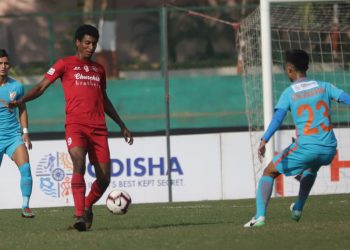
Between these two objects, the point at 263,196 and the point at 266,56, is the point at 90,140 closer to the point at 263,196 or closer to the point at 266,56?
the point at 263,196

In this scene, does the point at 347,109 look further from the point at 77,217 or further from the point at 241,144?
the point at 77,217

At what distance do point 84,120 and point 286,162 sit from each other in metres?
2.06

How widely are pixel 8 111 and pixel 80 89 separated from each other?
2841 millimetres

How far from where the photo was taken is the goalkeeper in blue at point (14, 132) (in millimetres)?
12992

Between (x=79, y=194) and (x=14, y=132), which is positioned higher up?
(x=14, y=132)

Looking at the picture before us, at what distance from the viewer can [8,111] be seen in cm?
1323

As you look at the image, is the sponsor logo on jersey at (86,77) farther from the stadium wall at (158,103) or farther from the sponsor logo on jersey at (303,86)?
the stadium wall at (158,103)

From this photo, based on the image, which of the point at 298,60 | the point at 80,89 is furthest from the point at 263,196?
the point at 80,89

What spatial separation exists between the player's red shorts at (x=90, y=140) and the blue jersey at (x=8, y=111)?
2627mm

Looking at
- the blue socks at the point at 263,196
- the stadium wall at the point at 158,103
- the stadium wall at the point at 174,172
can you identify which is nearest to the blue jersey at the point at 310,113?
the blue socks at the point at 263,196

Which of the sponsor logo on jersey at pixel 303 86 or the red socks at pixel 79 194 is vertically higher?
the sponsor logo on jersey at pixel 303 86

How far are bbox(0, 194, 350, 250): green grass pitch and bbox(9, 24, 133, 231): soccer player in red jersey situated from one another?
52 cm

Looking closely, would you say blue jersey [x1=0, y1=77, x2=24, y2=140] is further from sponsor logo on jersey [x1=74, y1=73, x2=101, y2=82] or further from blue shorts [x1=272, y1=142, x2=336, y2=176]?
blue shorts [x1=272, y1=142, x2=336, y2=176]

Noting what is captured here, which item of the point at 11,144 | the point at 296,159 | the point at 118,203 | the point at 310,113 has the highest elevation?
the point at 310,113
